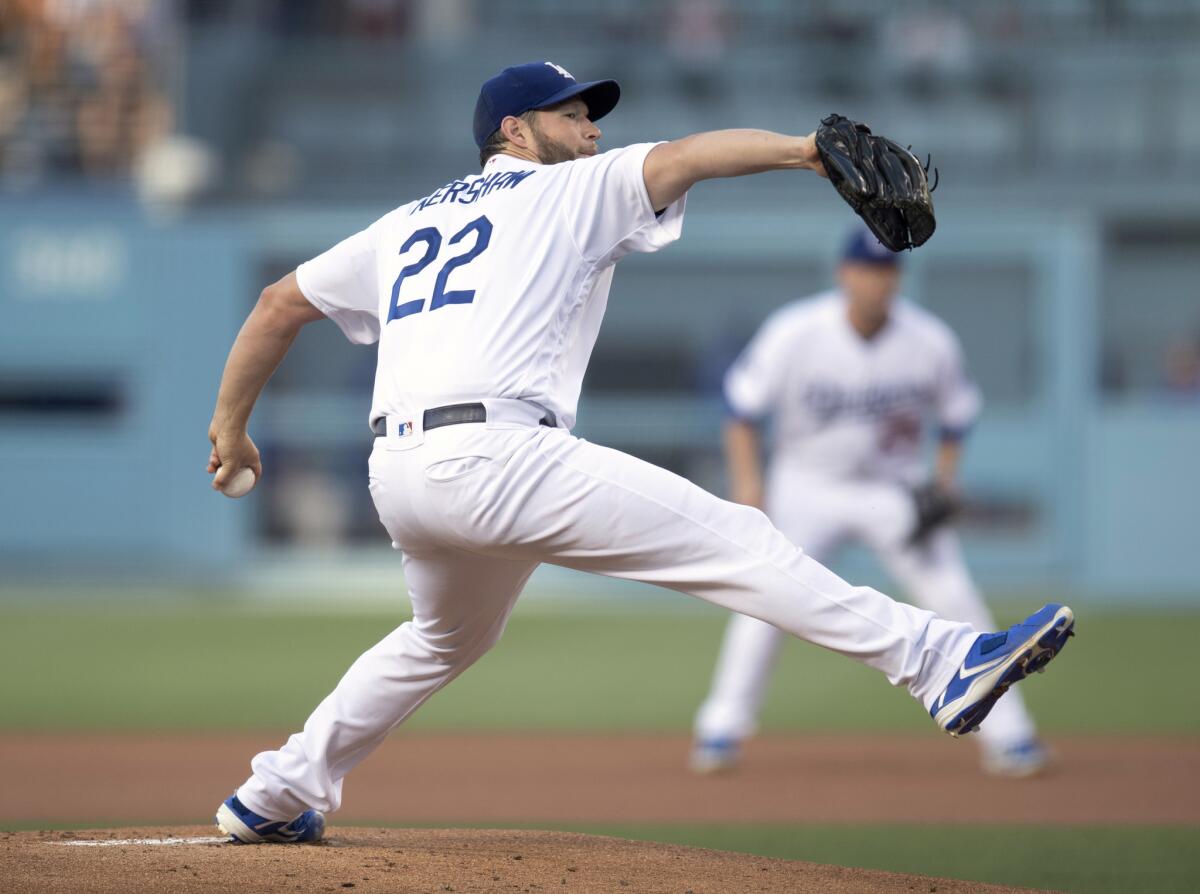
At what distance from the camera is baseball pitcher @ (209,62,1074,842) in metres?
3.53

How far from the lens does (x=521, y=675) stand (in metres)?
9.95

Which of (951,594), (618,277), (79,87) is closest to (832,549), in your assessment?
(951,594)

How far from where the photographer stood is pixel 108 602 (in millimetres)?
14234

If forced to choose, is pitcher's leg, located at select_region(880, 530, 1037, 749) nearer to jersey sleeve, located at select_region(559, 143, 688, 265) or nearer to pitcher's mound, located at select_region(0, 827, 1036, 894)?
pitcher's mound, located at select_region(0, 827, 1036, 894)

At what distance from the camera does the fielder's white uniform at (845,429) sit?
21.6ft

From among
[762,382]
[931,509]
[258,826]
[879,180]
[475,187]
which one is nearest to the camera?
[879,180]

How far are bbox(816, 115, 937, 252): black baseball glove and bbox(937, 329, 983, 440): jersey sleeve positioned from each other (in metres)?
3.51

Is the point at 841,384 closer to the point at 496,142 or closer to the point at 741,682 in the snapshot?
the point at 741,682

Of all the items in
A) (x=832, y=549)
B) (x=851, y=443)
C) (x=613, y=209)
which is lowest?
(x=832, y=549)

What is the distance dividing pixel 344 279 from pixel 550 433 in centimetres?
77

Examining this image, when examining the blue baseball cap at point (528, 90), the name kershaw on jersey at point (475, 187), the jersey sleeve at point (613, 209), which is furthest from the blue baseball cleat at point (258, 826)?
the blue baseball cap at point (528, 90)

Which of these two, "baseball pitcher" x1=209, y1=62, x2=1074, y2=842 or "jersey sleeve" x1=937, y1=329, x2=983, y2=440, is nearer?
"baseball pitcher" x1=209, y1=62, x2=1074, y2=842

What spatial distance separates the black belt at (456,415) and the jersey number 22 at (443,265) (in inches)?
9.5

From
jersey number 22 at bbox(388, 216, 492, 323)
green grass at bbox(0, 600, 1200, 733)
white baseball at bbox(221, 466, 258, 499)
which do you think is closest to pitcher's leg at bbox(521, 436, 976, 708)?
Result: jersey number 22 at bbox(388, 216, 492, 323)
